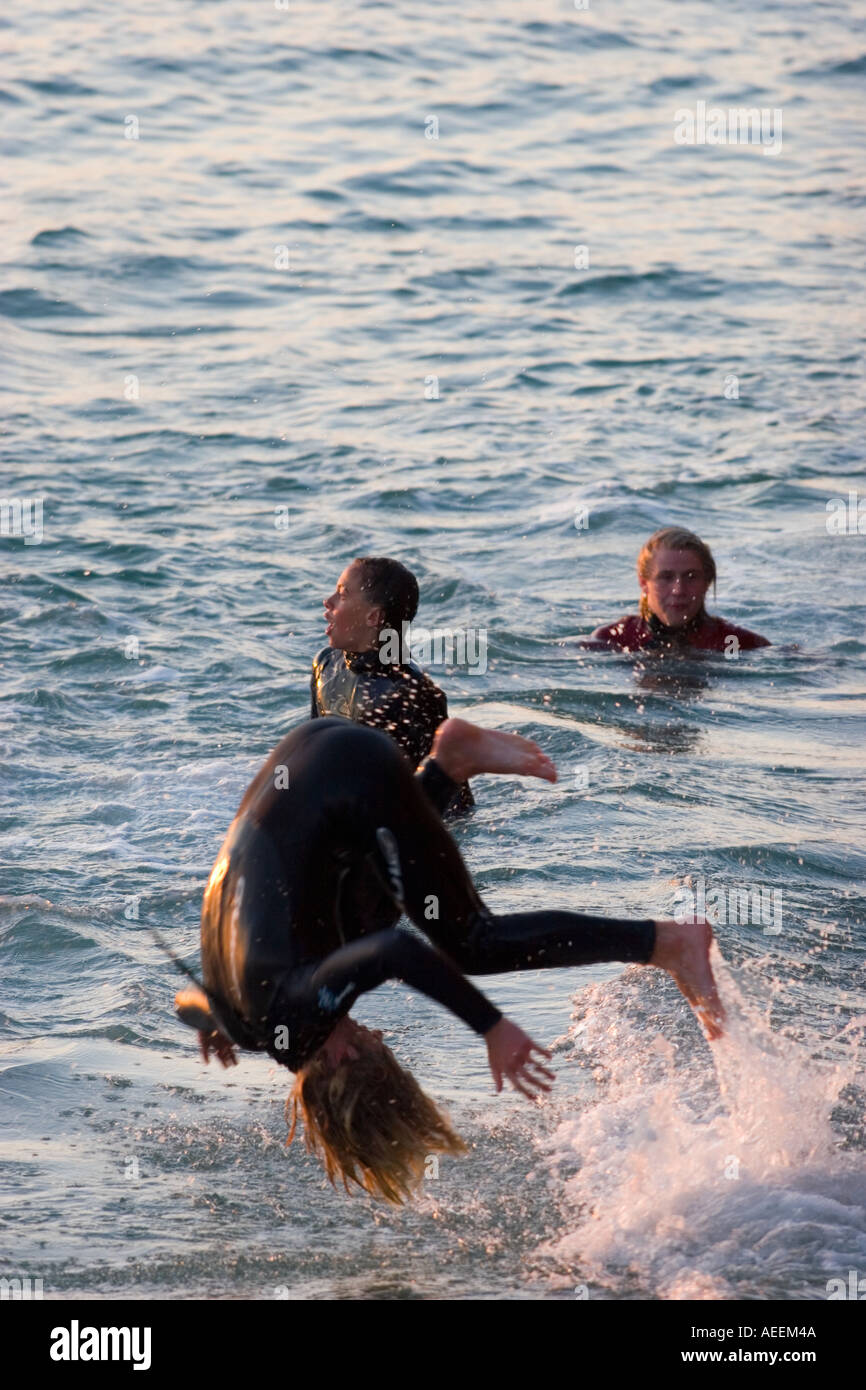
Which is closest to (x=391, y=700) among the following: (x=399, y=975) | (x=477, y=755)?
(x=477, y=755)

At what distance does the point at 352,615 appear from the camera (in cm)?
622

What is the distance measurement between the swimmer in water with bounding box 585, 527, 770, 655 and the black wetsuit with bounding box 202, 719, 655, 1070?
5.41 meters

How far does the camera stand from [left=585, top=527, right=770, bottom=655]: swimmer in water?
31.8 feet

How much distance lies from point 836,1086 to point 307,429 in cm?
984

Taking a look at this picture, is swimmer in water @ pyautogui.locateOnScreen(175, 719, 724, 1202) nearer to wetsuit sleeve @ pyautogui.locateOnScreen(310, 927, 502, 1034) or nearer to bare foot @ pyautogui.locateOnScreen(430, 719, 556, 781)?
wetsuit sleeve @ pyautogui.locateOnScreen(310, 927, 502, 1034)

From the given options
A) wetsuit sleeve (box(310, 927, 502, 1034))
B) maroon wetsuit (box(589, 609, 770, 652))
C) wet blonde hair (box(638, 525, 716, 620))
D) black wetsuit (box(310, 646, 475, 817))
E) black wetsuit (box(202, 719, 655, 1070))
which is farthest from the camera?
maroon wetsuit (box(589, 609, 770, 652))

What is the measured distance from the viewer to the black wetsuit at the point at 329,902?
4320mm

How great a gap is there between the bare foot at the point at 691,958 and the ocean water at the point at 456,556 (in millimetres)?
659

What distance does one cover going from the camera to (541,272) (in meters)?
18.4

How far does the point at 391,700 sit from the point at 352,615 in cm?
54

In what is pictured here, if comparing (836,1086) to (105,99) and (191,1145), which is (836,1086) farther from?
(105,99)

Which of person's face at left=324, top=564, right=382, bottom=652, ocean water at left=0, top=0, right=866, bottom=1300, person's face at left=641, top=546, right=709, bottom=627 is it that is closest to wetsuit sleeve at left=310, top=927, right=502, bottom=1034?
ocean water at left=0, top=0, right=866, bottom=1300

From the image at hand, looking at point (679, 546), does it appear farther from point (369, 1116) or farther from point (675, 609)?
point (369, 1116)

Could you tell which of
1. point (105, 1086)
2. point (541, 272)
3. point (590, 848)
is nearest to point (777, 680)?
point (590, 848)
